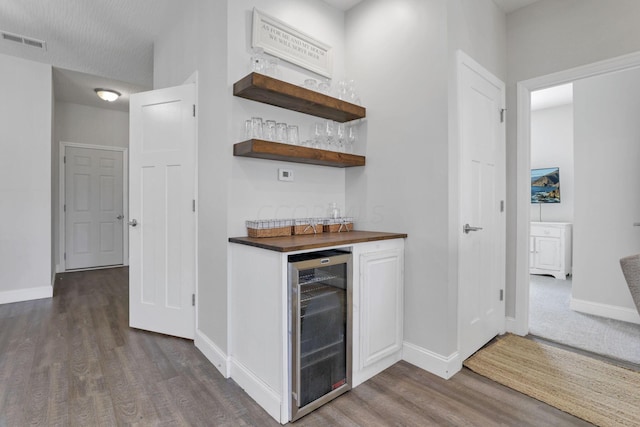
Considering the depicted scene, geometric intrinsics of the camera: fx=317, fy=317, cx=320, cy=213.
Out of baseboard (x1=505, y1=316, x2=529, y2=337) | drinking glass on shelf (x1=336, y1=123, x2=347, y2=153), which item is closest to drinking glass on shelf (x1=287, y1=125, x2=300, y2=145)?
drinking glass on shelf (x1=336, y1=123, x2=347, y2=153)

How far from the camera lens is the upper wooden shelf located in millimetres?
2014

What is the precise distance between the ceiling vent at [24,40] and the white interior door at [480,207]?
4.36m

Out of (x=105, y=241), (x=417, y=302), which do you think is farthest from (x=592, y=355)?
(x=105, y=241)

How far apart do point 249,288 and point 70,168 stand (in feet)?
17.1

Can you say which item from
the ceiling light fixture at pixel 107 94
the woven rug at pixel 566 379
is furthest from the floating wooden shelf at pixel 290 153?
the ceiling light fixture at pixel 107 94

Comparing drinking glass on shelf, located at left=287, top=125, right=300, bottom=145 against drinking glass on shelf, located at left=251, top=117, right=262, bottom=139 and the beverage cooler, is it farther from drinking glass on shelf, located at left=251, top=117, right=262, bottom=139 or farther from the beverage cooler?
the beverage cooler

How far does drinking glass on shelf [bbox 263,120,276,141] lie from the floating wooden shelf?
139mm

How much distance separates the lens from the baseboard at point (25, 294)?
3.68 meters

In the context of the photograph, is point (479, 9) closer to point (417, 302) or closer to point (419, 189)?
point (419, 189)

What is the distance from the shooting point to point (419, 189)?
2273 mm

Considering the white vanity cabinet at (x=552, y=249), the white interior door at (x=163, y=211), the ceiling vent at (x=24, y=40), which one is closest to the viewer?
the white interior door at (x=163, y=211)

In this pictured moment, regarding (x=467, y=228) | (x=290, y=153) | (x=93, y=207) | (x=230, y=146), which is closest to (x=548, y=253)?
(x=467, y=228)

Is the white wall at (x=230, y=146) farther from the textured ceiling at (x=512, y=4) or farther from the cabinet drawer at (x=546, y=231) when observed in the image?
the cabinet drawer at (x=546, y=231)

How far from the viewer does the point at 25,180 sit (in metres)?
3.82
